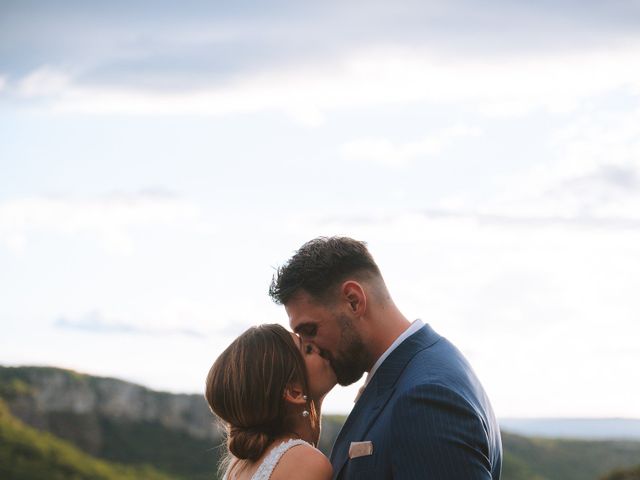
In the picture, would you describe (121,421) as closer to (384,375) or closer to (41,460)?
(41,460)

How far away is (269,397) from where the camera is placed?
17.2 feet

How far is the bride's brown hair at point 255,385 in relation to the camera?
5.25 m

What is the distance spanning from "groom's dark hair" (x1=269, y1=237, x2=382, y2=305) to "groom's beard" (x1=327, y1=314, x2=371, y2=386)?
23 centimetres

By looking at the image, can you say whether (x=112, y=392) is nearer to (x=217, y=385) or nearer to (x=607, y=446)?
(x=607, y=446)

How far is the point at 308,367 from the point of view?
17.7 feet

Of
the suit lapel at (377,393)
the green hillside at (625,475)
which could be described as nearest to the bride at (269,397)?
the suit lapel at (377,393)

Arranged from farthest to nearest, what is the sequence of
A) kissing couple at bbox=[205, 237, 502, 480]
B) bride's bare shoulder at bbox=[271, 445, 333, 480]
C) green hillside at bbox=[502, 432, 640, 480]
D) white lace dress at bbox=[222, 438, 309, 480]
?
green hillside at bbox=[502, 432, 640, 480]
white lace dress at bbox=[222, 438, 309, 480]
bride's bare shoulder at bbox=[271, 445, 333, 480]
kissing couple at bbox=[205, 237, 502, 480]

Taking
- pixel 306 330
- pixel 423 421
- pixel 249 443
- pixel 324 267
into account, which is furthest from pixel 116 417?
pixel 423 421

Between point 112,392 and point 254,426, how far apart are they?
42976mm

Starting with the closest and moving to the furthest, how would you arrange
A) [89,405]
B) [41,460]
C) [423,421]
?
[423,421], [41,460], [89,405]

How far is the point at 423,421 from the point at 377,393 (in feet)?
1.76

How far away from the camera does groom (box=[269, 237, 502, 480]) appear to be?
4.21m

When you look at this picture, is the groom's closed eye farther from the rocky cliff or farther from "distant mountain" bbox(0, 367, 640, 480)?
the rocky cliff

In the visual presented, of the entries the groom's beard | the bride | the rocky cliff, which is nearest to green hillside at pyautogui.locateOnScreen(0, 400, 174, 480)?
the rocky cliff
